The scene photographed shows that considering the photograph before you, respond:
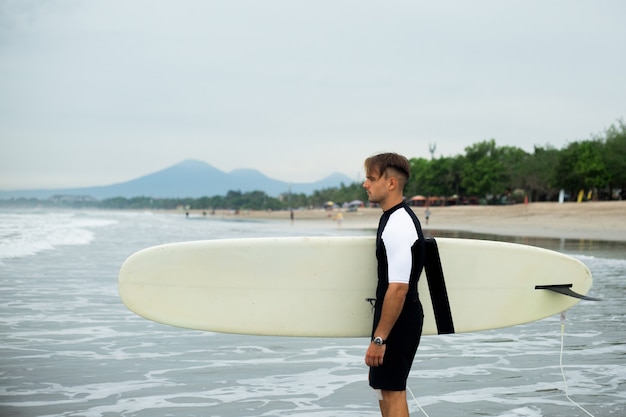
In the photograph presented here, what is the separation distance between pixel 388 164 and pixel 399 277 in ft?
1.45

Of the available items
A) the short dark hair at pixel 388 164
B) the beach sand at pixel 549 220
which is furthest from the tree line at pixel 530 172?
the short dark hair at pixel 388 164

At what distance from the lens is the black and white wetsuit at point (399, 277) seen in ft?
8.00

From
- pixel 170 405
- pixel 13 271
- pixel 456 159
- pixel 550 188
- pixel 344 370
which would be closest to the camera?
pixel 170 405

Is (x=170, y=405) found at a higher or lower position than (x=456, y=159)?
lower

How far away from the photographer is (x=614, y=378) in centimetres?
438

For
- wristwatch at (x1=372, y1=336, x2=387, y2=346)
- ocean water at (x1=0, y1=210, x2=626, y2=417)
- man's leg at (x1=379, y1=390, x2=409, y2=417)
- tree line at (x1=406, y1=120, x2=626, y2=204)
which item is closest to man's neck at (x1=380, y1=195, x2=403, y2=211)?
wristwatch at (x1=372, y1=336, x2=387, y2=346)

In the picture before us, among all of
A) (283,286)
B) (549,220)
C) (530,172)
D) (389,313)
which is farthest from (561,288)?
(530,172)

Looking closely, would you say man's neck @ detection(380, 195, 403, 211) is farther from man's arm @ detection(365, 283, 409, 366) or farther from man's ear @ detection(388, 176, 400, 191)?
man's arm @ detection(365, 283, 409, 366)

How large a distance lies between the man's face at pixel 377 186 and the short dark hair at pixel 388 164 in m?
0.02

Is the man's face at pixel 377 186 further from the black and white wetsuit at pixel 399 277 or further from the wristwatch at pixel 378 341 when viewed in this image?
the wristwatch at pixel 378 341

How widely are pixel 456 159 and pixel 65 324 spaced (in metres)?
82.3

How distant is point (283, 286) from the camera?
3.43m

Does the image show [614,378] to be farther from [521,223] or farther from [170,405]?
[521,223]

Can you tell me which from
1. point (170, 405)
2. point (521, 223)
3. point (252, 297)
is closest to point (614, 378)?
point (252, 297)
